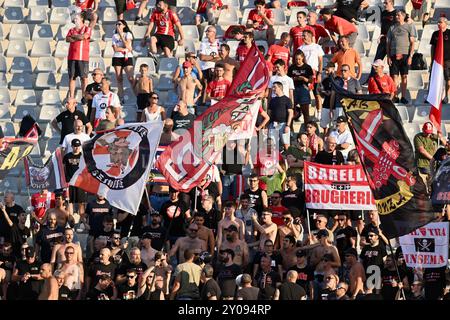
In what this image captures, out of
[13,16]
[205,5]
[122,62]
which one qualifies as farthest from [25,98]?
[205,5]

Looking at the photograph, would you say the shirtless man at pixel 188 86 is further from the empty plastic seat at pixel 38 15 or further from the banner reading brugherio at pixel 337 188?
the empty plastic seat at pixel 38 15

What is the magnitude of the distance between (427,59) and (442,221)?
5726 millimetres

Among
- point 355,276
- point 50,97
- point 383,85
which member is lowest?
point 355,276

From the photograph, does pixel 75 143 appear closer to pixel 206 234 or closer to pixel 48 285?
pixel 206 234

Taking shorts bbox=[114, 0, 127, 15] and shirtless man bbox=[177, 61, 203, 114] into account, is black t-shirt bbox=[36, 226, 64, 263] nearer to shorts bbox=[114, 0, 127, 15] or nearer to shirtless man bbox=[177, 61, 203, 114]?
shirtless man bbox=[177, 61, 203, 114]

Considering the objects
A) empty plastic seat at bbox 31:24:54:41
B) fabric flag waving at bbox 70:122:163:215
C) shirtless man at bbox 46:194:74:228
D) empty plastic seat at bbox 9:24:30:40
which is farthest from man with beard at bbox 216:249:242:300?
empty plastic seat at bbox 9:24:30:40

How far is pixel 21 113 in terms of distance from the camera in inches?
1161

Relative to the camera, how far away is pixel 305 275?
956 inches

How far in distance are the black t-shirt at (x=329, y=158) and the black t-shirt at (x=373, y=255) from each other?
1840 mm

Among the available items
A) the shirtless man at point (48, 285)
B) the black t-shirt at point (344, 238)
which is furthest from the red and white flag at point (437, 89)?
the shirtless man at point (48, 285)

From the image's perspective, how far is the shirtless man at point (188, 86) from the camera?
91.8 feet

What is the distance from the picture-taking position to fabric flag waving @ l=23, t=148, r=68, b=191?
26.5 m

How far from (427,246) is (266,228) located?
2.31 m

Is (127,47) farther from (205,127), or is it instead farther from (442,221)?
(442,221)
